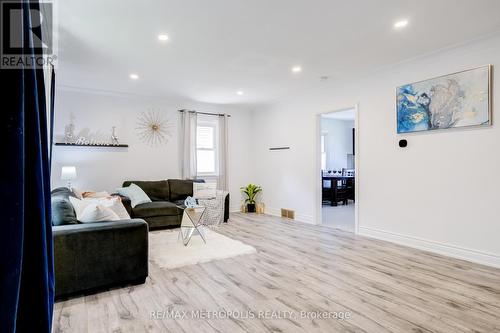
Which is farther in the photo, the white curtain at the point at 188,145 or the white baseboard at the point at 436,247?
the white curtain at the point at 188,145

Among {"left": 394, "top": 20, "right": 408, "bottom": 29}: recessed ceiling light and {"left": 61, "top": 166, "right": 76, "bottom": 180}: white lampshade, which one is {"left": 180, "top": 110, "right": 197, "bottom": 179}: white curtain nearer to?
{"left": 61, "top": 166, "right": 76, "bottom": 180}: white lampshade

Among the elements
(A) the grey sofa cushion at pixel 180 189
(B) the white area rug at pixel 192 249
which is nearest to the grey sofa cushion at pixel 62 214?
(B) the white area rug at pixel 192 249

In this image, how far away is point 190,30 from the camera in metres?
3.21

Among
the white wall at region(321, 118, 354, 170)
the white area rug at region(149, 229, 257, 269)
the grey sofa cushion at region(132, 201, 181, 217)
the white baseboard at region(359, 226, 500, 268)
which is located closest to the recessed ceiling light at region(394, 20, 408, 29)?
the white baseboard at region(359, 226, 500, 268)

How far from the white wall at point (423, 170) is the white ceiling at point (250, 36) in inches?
11.8

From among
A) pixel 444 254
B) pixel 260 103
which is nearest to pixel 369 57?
pixel 444 254

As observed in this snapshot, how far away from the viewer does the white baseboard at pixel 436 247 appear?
342 cm

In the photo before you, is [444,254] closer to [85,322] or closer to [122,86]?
[85,322]

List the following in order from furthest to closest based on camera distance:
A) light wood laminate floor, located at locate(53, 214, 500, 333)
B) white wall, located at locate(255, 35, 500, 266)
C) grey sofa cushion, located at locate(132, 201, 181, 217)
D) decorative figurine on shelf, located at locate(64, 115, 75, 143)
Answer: decorative figurine on shelf, located at locate(64, 115, 75, 143) < grey sofa cushion, located at locate(132, 201, 181, 217) < white wall, located at locate(255, 35, 500, 266) < light wood laminate floor, located at locate(53, 214, 500, 333)

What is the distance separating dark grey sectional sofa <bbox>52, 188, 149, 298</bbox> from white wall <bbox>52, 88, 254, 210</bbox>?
3.07 m

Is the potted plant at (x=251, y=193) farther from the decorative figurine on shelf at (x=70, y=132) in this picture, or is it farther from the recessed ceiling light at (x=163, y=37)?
the recessed ceiling light at (x=163, y=37)

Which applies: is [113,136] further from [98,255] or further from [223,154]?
[98,255]

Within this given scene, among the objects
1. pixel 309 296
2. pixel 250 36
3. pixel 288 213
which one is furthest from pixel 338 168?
pixel 309 296

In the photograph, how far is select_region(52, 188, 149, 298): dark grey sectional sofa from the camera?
2496 mm
